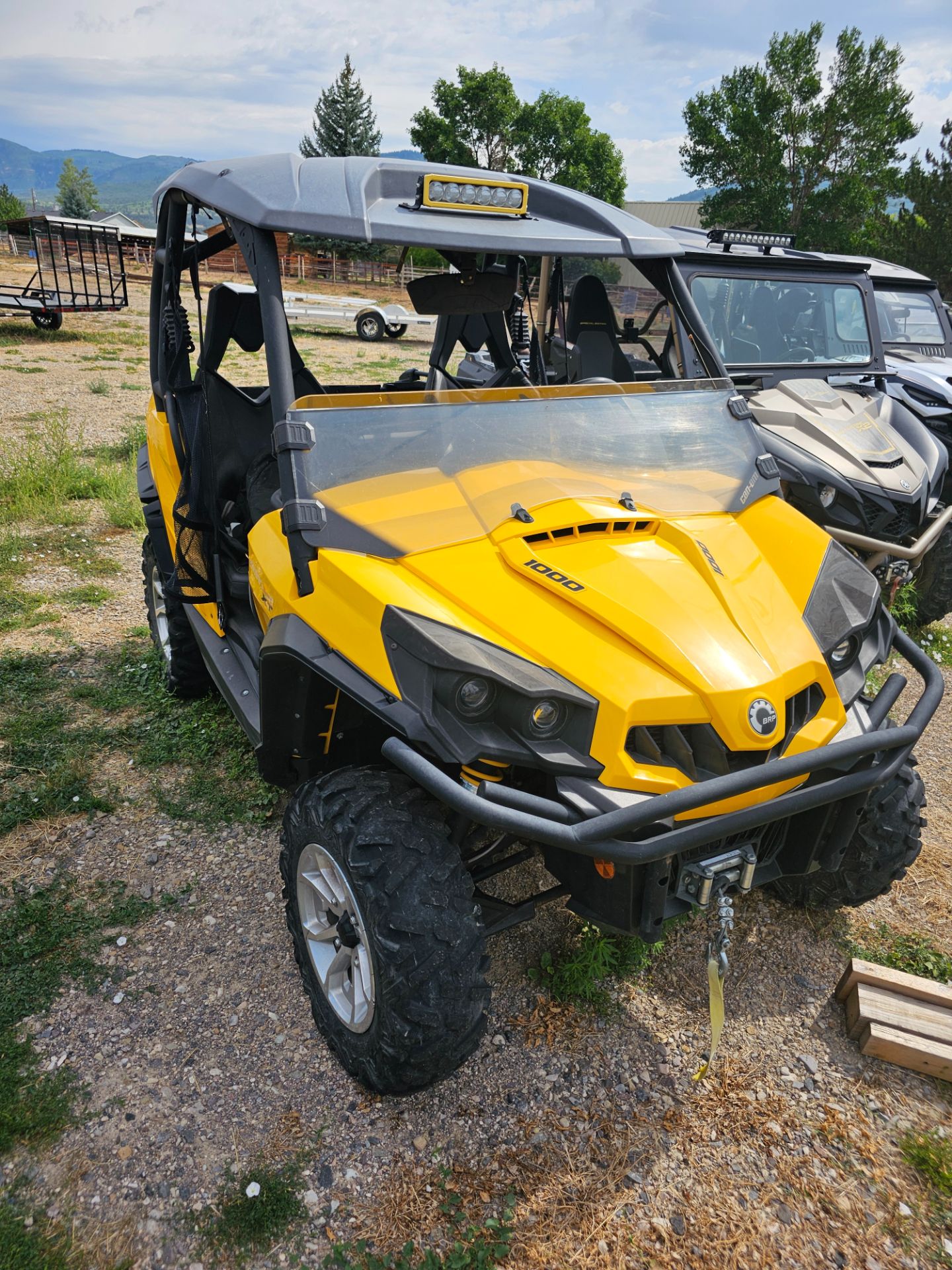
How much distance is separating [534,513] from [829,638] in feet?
2.84

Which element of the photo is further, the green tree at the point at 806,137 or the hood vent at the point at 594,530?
the green tree at the point at 806,137

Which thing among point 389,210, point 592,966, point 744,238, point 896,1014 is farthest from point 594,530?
point 744,238

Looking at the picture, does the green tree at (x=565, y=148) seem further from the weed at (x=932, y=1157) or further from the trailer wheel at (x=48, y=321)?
the weed at (x=932, y=1157)

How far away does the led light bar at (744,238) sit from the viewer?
20.6ft

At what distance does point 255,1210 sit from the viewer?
82.9 inches

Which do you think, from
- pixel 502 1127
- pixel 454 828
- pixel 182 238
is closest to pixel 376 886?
pixel 454 828

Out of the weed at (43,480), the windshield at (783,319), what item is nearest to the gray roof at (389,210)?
the windshield at (783,319)

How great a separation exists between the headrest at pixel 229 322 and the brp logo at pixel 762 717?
220 cm

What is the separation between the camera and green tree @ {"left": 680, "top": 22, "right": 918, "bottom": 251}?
110ft

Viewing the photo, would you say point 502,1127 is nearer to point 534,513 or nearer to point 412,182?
point 534,513

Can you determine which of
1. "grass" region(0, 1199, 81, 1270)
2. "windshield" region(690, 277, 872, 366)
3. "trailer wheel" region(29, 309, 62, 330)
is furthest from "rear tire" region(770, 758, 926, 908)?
"trailer wheel" region(29, 309, 62, 330)

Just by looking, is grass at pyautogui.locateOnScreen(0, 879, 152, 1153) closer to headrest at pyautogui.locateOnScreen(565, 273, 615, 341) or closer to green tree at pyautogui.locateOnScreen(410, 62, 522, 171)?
headrest at pyautogui.locateOnScreen(565, 273, 615, 341)

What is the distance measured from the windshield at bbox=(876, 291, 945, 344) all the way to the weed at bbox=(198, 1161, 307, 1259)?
8.34 metres

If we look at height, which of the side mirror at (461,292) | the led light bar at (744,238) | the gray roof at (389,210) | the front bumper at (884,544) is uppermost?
the led light bar at (744,238)
